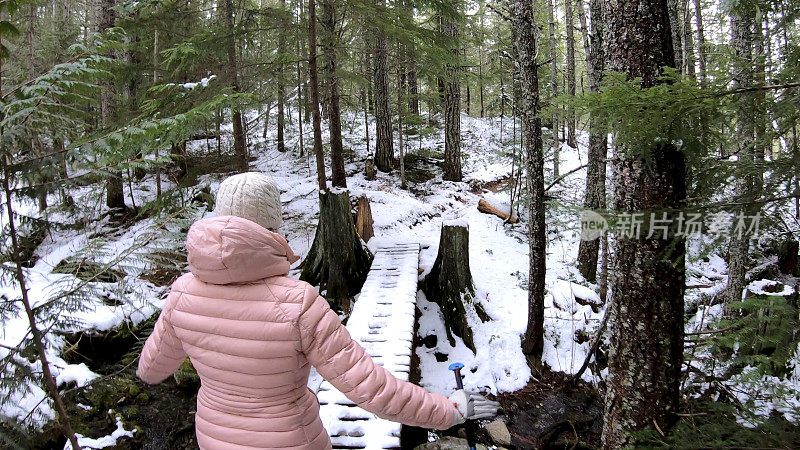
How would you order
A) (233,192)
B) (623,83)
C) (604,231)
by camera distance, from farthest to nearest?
(604,231), (623,83), (233,192)

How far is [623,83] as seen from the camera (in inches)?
89.3

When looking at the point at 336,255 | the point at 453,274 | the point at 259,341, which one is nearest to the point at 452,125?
the point at 453,274

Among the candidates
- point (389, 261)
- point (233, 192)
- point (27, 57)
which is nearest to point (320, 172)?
point (389, 261)

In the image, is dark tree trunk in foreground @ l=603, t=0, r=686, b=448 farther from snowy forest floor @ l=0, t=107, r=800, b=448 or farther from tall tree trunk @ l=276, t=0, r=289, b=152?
tall tree trunk @ l=276, t=0, r=289, b=152

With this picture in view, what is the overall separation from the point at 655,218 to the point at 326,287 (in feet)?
19.2

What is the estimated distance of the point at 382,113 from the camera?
1510 centimetres

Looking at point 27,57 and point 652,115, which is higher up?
A: point 27,57

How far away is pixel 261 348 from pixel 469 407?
42.8 inches

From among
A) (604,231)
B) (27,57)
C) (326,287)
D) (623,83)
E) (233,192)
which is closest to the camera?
(233,192)

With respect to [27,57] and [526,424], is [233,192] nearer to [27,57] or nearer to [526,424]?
[526,424]

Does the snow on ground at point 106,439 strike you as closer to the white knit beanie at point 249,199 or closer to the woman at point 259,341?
the woman at point 259,341

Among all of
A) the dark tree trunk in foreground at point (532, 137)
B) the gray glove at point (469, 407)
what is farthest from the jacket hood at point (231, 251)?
the dark tree trunk in foreground at point (532, 137)

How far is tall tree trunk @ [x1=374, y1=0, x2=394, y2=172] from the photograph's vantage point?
48.3 feet

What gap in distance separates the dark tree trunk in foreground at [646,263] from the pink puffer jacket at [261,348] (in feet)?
5.97
